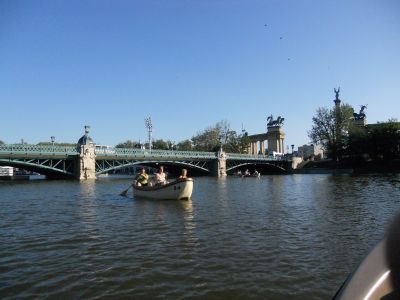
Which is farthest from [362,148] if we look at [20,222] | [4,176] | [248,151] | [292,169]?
[20,222]

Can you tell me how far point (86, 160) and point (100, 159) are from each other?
3.41 m

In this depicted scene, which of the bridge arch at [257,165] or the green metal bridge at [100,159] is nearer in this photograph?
the green metal bridge at [100,159]

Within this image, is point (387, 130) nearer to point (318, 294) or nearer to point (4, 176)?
point (4, 176)

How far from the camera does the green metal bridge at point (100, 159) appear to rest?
49.9 meters

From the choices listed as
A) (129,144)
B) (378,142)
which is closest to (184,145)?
(129,144)

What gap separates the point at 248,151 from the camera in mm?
119812

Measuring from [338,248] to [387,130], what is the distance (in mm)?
80838

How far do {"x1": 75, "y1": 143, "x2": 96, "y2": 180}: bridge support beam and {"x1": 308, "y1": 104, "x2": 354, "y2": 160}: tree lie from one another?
57954 mm

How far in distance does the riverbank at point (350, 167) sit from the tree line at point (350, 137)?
4.83ft

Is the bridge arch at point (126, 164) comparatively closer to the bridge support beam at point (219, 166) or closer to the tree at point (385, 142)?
the bridge support beam at point (219, 166)

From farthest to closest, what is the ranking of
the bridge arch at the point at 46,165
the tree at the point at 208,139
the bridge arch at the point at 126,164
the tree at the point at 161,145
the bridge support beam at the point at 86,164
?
the tree at the point at 161,145
the tree at the point at 208,139
the bridge arch at the point at 126,164
the bridge support beam at the point at 86,164
the bridge arch at the point at 46,165

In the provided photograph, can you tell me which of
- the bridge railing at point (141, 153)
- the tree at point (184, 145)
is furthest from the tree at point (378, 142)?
the tree at point (184, 145)

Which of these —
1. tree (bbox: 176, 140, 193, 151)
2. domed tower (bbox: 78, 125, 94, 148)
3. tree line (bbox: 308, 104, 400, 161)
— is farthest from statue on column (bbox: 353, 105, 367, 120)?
Answer: domed tower (bbox: 78, 125, 94, 148)

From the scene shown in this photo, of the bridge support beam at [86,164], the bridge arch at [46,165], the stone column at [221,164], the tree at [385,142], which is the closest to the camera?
the bridge arch at [46,165]
